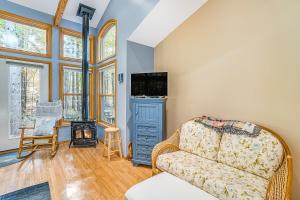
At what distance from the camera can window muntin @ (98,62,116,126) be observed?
3.80m

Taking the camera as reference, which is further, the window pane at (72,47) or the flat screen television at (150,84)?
the window pane at (72,47)

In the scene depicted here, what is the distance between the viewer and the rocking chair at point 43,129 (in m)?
2.89

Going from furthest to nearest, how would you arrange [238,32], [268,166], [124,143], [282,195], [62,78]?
[62,78], [124,143], [238,32], [268,166], [282,195]

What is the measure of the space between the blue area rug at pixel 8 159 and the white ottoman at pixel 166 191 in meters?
2.69

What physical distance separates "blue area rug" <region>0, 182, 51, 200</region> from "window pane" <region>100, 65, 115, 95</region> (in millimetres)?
2304

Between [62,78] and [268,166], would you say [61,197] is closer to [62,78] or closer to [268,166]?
[268,166]

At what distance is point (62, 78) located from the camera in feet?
12.7

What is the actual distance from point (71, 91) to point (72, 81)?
0.28 metres

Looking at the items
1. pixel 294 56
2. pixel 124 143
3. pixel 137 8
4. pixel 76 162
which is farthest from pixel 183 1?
pixel 76 162

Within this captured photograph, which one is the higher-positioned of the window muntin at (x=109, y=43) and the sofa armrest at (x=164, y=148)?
the window muntin at (x=109, y=43)

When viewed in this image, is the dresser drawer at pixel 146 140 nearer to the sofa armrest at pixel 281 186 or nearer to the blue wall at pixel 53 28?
the sofa armrest at pixel 281 186

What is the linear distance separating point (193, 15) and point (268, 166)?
2.37 metres

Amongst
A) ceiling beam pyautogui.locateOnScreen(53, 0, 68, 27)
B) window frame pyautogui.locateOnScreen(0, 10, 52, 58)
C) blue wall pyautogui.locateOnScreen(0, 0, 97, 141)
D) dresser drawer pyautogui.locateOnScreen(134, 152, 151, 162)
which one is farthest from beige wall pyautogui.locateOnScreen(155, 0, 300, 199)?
window frame pyautogui.locateOnScreen(0, 10, 52, 58)

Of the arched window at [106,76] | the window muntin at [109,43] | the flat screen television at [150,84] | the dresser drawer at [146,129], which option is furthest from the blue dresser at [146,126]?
the window muntin at [109,43]
